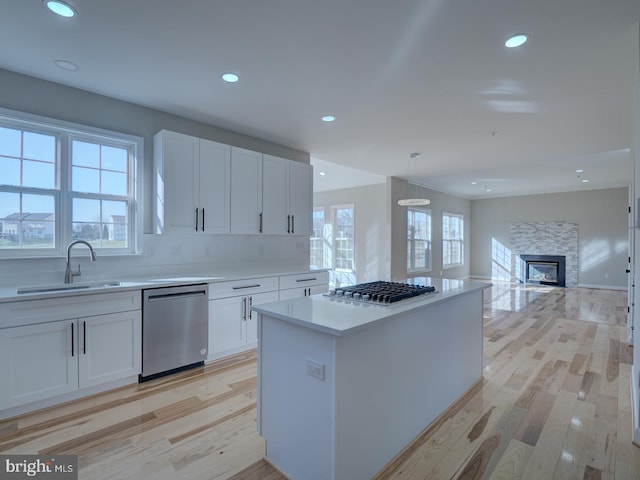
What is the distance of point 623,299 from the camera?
7.09 m

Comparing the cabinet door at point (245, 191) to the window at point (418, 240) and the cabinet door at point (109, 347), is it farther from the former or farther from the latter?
the window at point (418, 240)

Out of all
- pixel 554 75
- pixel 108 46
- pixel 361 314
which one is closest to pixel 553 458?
pixel 361 314

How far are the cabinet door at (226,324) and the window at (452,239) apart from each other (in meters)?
7.49

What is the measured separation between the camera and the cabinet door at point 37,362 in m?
2.27

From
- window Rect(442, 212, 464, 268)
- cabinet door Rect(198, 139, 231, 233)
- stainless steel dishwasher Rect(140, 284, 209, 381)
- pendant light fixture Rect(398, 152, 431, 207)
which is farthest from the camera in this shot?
window Rect(442, 212, 464, 268)

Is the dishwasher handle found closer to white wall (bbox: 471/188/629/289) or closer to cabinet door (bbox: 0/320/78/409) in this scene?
cabinet door (bbox: 0/320/78/409)

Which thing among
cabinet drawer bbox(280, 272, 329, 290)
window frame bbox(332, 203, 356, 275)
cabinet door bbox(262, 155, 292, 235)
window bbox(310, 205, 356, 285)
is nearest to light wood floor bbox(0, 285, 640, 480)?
cabinet drawer bbox(280, 272, 329, 290)

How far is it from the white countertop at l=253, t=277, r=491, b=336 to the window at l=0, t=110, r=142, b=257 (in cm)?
224

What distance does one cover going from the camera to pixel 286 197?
4395mm

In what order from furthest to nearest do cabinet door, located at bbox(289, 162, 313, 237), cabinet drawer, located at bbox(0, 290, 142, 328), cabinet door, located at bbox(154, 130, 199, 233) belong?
cabinet door, located at bbox(289, 162, 313, 237), cabinet door, located at bbox(154, 130, 199, 233), cabinet drawer, located at bbox(0, 290, 142, 328)

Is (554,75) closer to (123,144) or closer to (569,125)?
(569,125)

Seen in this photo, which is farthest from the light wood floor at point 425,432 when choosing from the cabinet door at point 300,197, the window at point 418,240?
the window at point 418,240

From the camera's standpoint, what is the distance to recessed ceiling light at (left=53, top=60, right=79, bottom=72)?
8.37 feet

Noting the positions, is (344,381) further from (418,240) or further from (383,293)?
(418,240)
